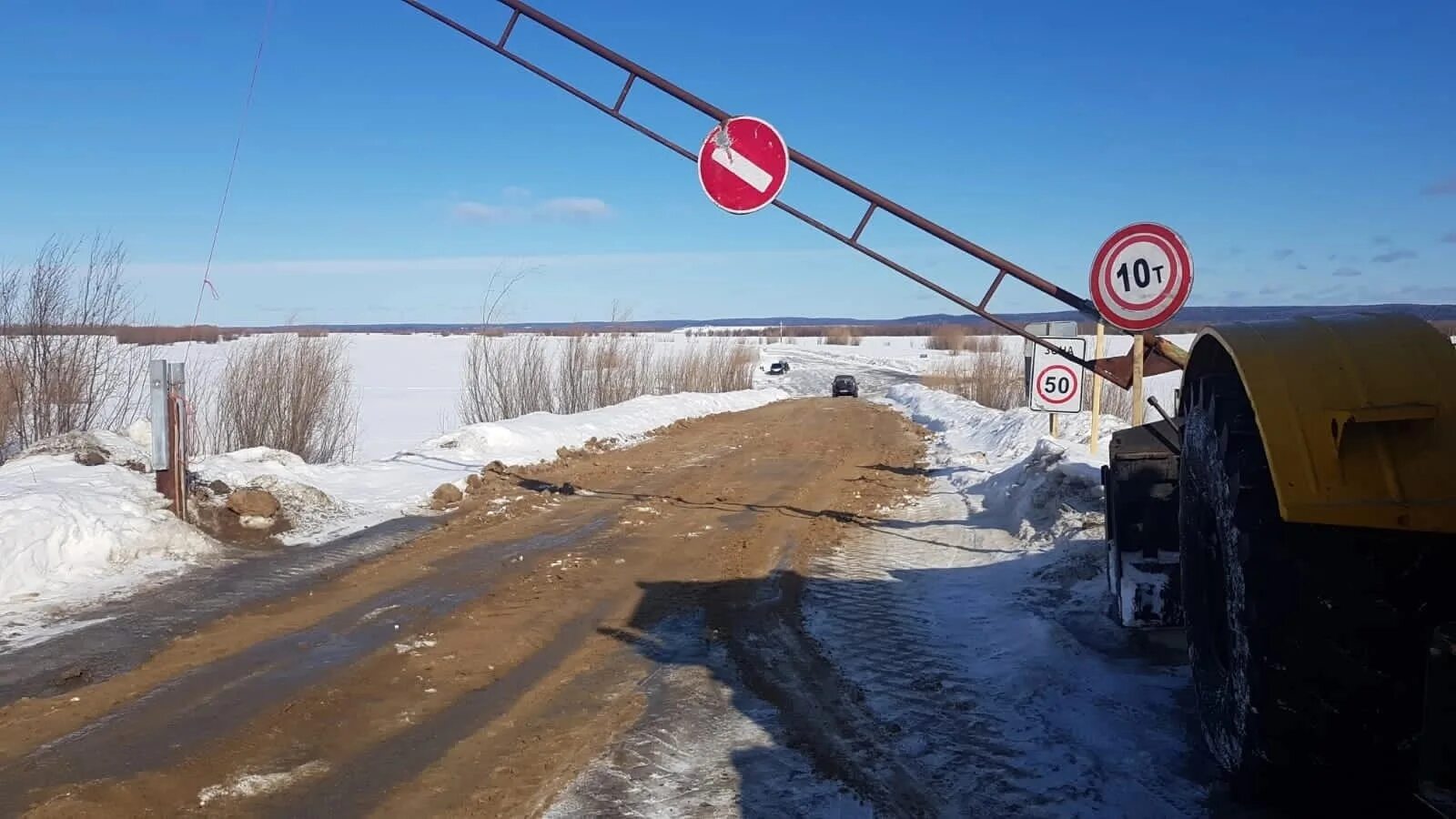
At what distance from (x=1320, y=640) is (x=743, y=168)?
599cm

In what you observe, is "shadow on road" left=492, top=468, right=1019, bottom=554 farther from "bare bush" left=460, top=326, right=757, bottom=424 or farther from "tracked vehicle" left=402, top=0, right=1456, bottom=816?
"bare bush" left=460, top=326, right=757, bottom=424

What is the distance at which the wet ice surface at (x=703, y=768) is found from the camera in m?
4.32

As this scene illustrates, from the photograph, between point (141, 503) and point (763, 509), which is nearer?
point (141, 503)

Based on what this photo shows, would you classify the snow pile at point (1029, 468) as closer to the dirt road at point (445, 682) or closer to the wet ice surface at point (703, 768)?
the dirt road at point (445, 682)

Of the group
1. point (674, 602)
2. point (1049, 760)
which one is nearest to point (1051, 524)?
point (674, 602)

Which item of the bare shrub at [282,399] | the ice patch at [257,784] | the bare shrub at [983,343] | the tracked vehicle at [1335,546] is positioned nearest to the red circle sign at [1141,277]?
the tracked vehicle at [1335,546]

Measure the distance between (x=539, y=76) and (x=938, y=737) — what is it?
6.16 meters

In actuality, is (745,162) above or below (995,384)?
above

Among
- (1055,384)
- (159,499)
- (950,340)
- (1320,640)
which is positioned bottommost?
(159,499)

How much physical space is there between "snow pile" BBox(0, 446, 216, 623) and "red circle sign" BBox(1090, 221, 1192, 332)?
7.65m

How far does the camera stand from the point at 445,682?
5965 mm

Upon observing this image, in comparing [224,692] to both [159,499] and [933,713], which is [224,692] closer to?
[933,713]

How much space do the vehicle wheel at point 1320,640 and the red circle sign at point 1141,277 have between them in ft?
12.6

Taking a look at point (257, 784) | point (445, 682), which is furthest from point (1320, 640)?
point (445, 682)
